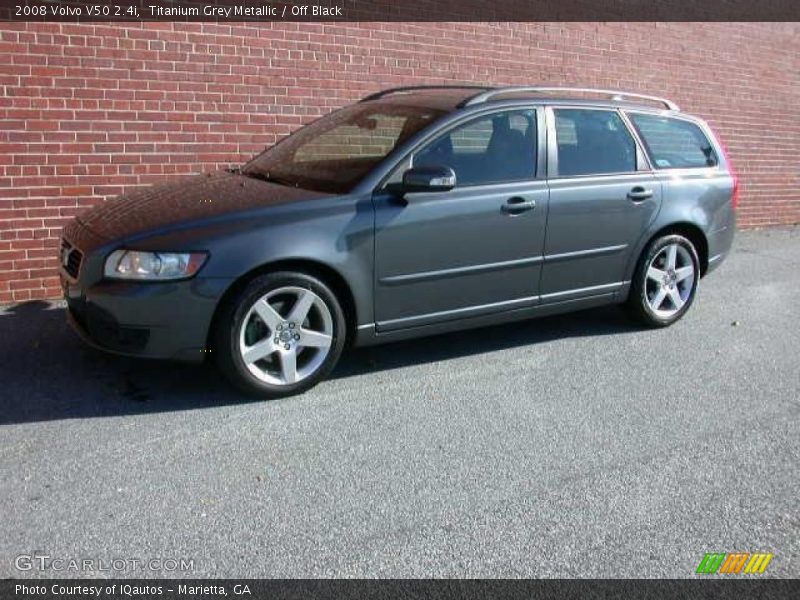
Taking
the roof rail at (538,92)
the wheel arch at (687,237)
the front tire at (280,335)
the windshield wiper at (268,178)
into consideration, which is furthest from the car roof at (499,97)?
the front tire at (280,335)

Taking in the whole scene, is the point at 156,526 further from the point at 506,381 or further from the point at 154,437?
the point at 506,381

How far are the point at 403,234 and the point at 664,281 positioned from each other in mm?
2353

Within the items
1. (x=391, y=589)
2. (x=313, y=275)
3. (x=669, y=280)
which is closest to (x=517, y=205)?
(x=313, y=275)

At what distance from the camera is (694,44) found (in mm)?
10477

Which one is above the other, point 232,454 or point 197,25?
point 197,25

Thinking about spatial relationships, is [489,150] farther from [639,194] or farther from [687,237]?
[687,237]

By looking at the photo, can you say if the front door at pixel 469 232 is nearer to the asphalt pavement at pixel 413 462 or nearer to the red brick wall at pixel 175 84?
the asphalt pavement at pixel 413 462

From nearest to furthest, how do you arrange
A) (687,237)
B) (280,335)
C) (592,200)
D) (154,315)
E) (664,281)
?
1. (154,315)
2. (280,335)
3. (592,200)
4. (664,281)
5. (687,237)

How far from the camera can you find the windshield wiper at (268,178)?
4.92m

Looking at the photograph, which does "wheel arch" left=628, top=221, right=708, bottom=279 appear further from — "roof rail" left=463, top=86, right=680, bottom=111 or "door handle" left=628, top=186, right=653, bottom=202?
"roof rail" left=463, top=86, right=680, bottom=111

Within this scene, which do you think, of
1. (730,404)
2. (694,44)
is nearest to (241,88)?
(730,404)

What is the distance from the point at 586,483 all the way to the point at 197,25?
4808mm

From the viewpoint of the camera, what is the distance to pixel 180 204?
4535 mm

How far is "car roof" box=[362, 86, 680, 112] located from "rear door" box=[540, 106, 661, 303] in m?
0.09
